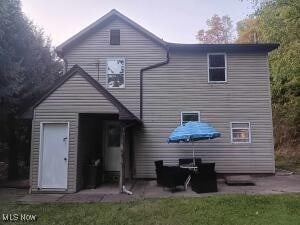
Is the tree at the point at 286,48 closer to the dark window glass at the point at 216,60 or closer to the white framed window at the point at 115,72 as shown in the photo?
the dark window glass at the point at 216,60

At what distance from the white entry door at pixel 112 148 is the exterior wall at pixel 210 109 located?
35.5 inches

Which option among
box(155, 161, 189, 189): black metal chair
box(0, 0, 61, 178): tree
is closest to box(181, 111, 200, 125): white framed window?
box(155, 161, 189, 189): black metal chair

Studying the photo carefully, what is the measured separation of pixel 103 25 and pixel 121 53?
5.20ft

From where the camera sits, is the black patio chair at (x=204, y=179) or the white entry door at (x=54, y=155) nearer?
the black patio chair at (x=204, y=179)

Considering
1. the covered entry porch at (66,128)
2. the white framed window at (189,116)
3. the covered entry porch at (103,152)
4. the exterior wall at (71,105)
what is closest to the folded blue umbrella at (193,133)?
the covered entry porch at (66,128)

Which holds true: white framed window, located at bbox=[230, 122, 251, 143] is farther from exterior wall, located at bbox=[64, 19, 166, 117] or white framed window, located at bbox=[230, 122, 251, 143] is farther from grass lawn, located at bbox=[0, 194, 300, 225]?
grass lawn, located at bbox=[0, 194, 300, 225]

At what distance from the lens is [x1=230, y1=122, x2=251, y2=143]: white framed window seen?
15.9 m

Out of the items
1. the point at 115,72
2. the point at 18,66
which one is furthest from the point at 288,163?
the point at 18,66

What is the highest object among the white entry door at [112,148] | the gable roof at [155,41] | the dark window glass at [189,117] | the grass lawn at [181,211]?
the gable roof at [155,41]

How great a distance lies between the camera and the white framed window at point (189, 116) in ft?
52.6

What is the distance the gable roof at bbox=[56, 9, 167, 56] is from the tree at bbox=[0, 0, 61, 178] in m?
1.39

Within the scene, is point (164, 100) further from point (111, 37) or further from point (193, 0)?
point (193, 0)

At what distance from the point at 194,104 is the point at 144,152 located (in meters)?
3.15

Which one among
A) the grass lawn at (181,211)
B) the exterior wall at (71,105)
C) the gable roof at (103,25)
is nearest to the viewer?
the grass lawn at (181,211)
